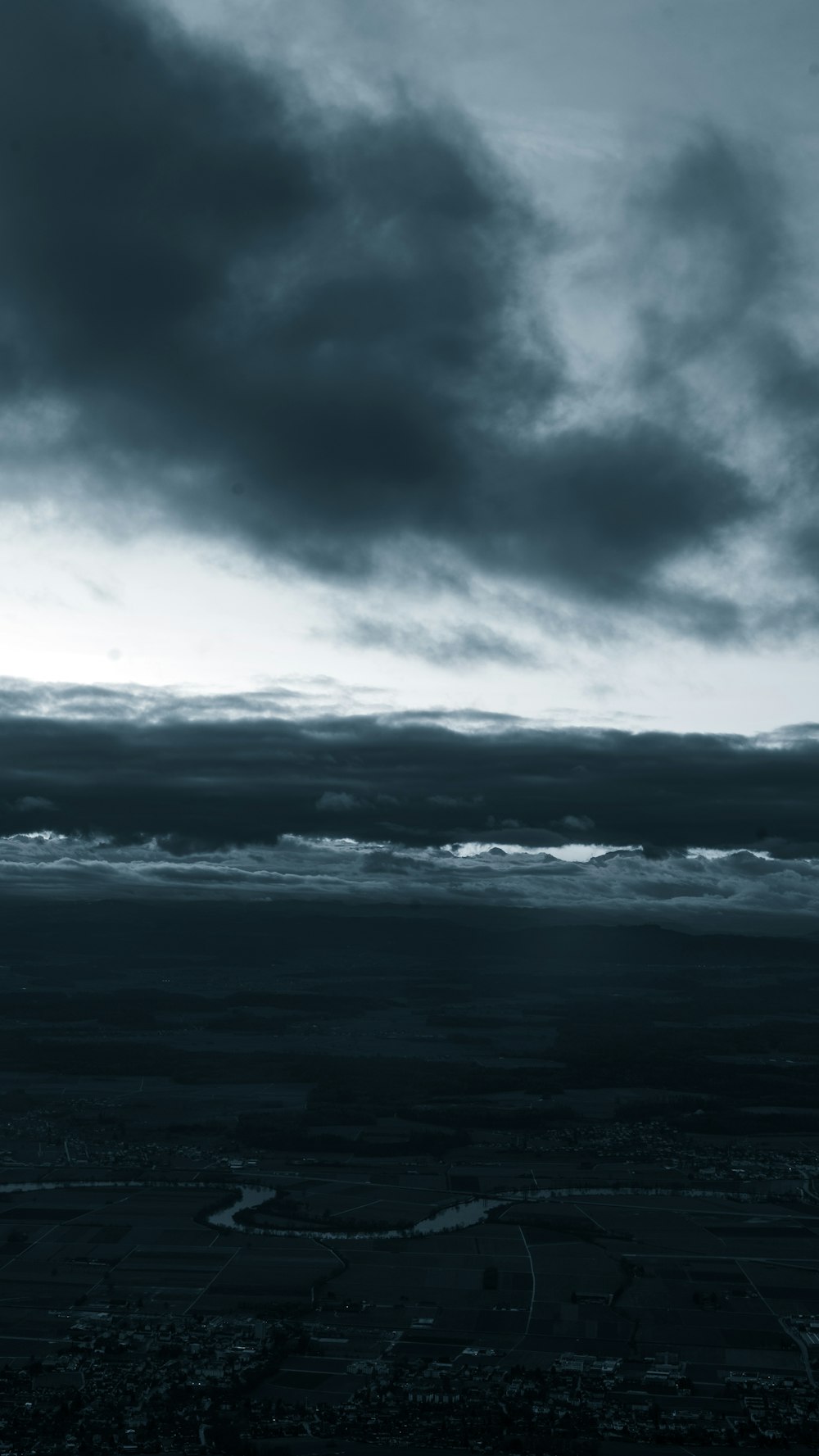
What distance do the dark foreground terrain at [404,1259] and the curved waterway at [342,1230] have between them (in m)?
0.33

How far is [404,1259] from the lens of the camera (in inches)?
2714

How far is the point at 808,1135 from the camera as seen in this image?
113 meters

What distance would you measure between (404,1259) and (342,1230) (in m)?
7.66

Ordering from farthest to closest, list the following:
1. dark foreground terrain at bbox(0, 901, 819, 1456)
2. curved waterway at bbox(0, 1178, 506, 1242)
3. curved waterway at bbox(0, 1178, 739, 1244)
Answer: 1. curved waterway at bbox(0, 1178, 739, 1244)
2. curved waterway at bbox(0, 1178, 506, 1242)
3. dark foreground terrain at bbox(0, 901, 819, 1456)

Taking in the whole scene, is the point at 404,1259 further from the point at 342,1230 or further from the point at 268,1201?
the point at 268,1201

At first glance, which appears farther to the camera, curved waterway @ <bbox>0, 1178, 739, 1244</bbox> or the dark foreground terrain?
curved waterway @ <bbox>0, 1178, 739, 1244</bbox>

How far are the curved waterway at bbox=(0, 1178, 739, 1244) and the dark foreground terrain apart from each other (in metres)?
0.33

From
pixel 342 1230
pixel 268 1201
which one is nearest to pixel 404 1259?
pixel 342 1230

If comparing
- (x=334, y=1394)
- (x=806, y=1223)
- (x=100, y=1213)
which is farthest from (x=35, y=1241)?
(x=806, y=1223)

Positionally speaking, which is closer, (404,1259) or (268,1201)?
(404,1259)

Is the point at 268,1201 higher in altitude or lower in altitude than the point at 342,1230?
lower

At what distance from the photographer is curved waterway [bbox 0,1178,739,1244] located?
74688 millimetres

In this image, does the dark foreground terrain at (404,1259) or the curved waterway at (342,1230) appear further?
the curved waterway at (342,1230)

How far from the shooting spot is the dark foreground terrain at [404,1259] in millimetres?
47844
